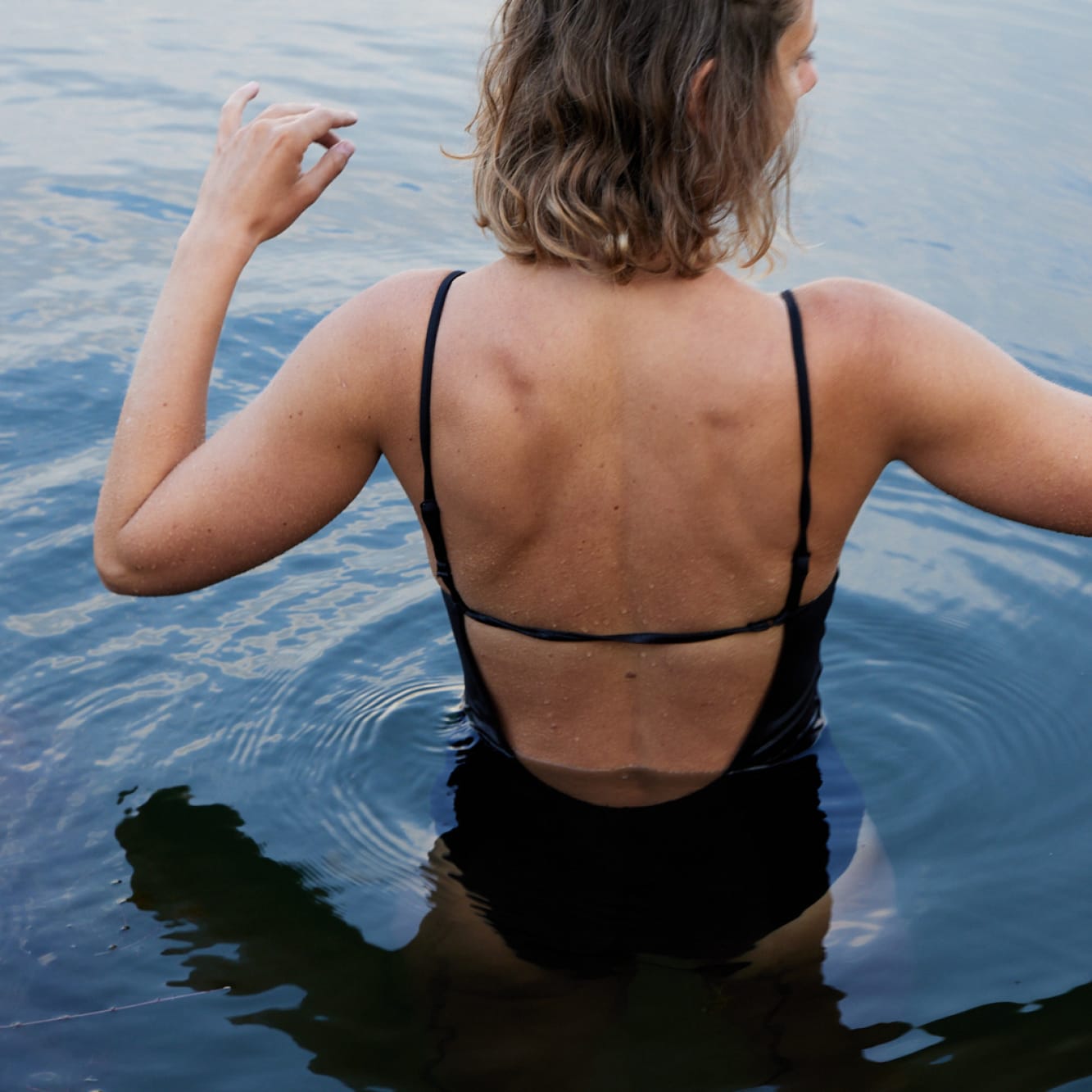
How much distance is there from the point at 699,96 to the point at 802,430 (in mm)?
472

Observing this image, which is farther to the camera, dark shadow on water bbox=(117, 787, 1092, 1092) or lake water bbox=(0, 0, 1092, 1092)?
lake water bbox=(0, 0, 1092, 1092)

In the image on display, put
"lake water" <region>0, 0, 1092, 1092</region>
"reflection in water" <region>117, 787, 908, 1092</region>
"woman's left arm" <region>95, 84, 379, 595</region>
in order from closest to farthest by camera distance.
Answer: "woman's left arm" <region>95, 84, 379, 595</region>, "reflection in water" <region>117, 787, 908, 1092</region>, "lake water" <region>0, 0, 1092, 1092</region>

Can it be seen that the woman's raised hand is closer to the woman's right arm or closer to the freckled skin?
the freckled skin

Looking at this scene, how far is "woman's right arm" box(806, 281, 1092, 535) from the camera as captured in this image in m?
1.76

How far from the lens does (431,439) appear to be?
1882mm

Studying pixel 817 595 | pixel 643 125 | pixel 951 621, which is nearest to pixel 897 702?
pixel 951 621

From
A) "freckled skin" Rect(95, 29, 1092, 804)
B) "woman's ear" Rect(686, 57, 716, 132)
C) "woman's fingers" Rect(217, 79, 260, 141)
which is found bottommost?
"freckled skin" Rect(95, 29, 1092, 804)

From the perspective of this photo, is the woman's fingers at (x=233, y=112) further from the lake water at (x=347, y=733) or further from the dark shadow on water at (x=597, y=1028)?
the lake water at (x=347, y=733)

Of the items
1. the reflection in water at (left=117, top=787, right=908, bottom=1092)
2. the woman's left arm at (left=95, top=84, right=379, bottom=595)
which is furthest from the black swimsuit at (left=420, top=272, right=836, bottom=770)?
the reflection in water at (left=117, top=787, right=908, bottom=1092)

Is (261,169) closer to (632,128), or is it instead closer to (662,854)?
(632,128)

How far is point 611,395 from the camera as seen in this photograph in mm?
1799

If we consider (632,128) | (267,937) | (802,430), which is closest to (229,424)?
(632,128)

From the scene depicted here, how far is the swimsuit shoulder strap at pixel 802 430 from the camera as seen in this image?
5.77 feet

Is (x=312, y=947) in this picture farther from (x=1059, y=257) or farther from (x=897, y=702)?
(x=1059, y=257)
